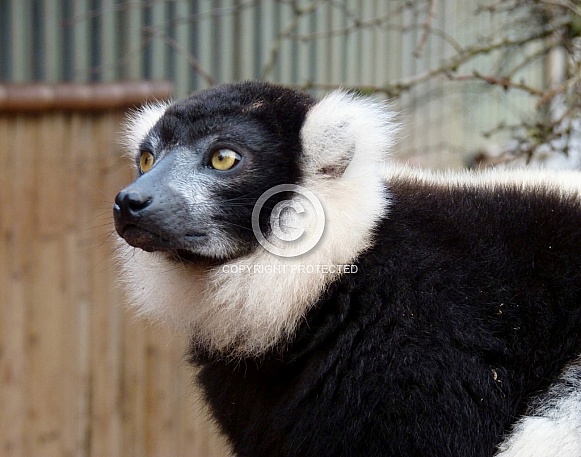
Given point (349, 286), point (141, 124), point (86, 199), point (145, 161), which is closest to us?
point (349, 286)

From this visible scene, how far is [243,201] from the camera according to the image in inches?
137

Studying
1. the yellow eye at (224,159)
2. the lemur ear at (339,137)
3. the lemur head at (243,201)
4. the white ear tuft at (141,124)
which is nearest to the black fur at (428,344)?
the lemur head at (243,201)

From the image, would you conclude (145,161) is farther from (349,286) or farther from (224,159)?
(349,286)

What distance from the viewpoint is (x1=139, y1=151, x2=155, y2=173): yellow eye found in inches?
146

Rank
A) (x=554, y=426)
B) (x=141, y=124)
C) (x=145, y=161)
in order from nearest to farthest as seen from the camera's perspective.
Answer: (x=554, y=426) < (x=145, y=161) < (x=141, y=124)

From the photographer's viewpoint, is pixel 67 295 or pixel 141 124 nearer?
pixel 141 124

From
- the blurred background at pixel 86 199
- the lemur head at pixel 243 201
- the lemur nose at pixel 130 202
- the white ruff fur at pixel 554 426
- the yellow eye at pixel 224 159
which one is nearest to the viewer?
the white ruff fur at pixel 554 426

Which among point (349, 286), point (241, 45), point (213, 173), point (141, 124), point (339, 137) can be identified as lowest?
point (349, 286)

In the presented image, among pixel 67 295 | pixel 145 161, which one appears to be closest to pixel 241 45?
pixel 67 295

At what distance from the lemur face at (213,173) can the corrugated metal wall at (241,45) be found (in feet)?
5.94

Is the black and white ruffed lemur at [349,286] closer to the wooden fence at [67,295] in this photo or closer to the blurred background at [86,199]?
the blurred background at [86,199]

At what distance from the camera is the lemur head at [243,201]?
3.36m

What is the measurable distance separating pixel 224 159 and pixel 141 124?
29.6 inches

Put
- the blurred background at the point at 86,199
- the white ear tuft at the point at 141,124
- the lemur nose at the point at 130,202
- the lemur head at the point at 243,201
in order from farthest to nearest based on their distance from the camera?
the blurred background at the point at 86,199, the white ear tuft at the point at 141,124, the lemur head at the point at 243,201, the lemur nose at the point at 130,202
